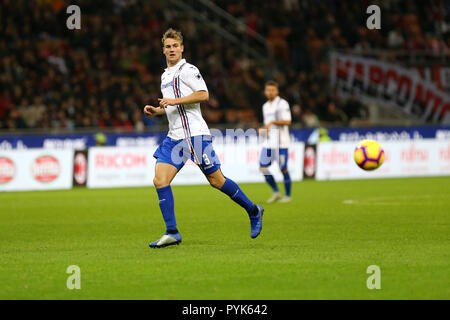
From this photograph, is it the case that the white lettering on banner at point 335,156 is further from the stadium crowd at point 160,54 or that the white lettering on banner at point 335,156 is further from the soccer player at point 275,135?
the soccer player at point 275,135

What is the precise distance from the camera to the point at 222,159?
23.5 m

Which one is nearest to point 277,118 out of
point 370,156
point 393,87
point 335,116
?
point 370,156

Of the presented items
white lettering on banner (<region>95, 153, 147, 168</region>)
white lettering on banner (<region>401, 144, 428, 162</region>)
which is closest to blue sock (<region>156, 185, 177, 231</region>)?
white lettering on banner (<region>95, 153, 147, 168</region>)

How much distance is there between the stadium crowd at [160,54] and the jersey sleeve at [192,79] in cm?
1706

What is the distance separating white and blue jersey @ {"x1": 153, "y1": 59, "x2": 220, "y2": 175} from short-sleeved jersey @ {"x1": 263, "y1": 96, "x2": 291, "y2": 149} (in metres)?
7.47

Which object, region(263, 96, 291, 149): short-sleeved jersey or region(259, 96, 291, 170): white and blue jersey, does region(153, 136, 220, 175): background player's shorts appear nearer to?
region(259, 96, 291, 170): white and blue jersey

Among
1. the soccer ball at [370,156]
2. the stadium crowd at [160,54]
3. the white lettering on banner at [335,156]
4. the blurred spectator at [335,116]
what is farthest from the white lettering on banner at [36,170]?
the blurred spectator at [335,116]

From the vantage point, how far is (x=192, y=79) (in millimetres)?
9586

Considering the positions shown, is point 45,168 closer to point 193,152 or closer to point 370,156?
point 370,156

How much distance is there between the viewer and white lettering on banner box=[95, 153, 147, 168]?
74.1 ft

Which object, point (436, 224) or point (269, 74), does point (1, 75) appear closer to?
point (269, 74)

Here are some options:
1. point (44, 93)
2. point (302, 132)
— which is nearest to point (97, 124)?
point (44, 93)
